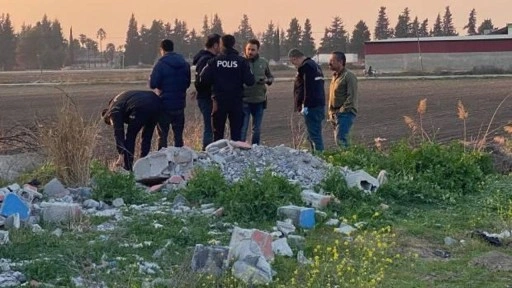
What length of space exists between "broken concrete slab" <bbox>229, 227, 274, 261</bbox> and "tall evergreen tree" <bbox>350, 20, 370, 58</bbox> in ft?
335

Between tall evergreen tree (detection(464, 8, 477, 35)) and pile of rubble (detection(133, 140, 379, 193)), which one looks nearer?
pile of rubble (detection(133, 140, 379, 193))

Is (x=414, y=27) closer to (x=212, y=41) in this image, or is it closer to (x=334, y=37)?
(x=334, y=37)

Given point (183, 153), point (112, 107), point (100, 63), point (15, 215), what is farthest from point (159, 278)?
point (100, 63)

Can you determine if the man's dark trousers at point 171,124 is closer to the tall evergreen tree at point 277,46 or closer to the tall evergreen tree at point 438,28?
the tall evergreen tree at point 277,46

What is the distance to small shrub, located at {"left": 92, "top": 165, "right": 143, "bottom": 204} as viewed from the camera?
8.95 metres

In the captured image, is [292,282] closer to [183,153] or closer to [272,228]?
[272,228]

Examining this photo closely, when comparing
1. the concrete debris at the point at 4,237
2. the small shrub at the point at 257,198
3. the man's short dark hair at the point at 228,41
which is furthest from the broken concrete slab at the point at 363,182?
the concrete debris at the point at 4,237

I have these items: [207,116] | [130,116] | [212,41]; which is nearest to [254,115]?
[207,116]

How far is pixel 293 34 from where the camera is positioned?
4592 inches

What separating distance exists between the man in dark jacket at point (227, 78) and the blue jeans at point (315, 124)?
130 centimetres

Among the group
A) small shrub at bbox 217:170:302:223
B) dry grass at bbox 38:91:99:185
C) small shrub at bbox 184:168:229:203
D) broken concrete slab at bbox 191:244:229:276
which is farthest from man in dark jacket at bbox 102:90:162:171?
broken concrete slab at bbox 191:244:229:276

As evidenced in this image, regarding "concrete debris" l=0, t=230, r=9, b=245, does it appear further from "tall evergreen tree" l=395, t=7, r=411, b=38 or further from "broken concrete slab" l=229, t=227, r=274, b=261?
"tall evergreen tree" l=395, t=7, r=411, b=38

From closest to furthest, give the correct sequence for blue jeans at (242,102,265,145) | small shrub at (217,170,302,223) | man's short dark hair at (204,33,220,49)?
small shrub at (217,170,302,223)
man's short dark hair at (204,33,220,49)
blue jeans at (242,102,265,145)

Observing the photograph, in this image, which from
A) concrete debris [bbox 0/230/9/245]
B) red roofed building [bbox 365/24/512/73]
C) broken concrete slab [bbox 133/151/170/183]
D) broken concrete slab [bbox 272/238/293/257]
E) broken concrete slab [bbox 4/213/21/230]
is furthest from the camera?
red roofed building [bbox 365/24/512/73]
